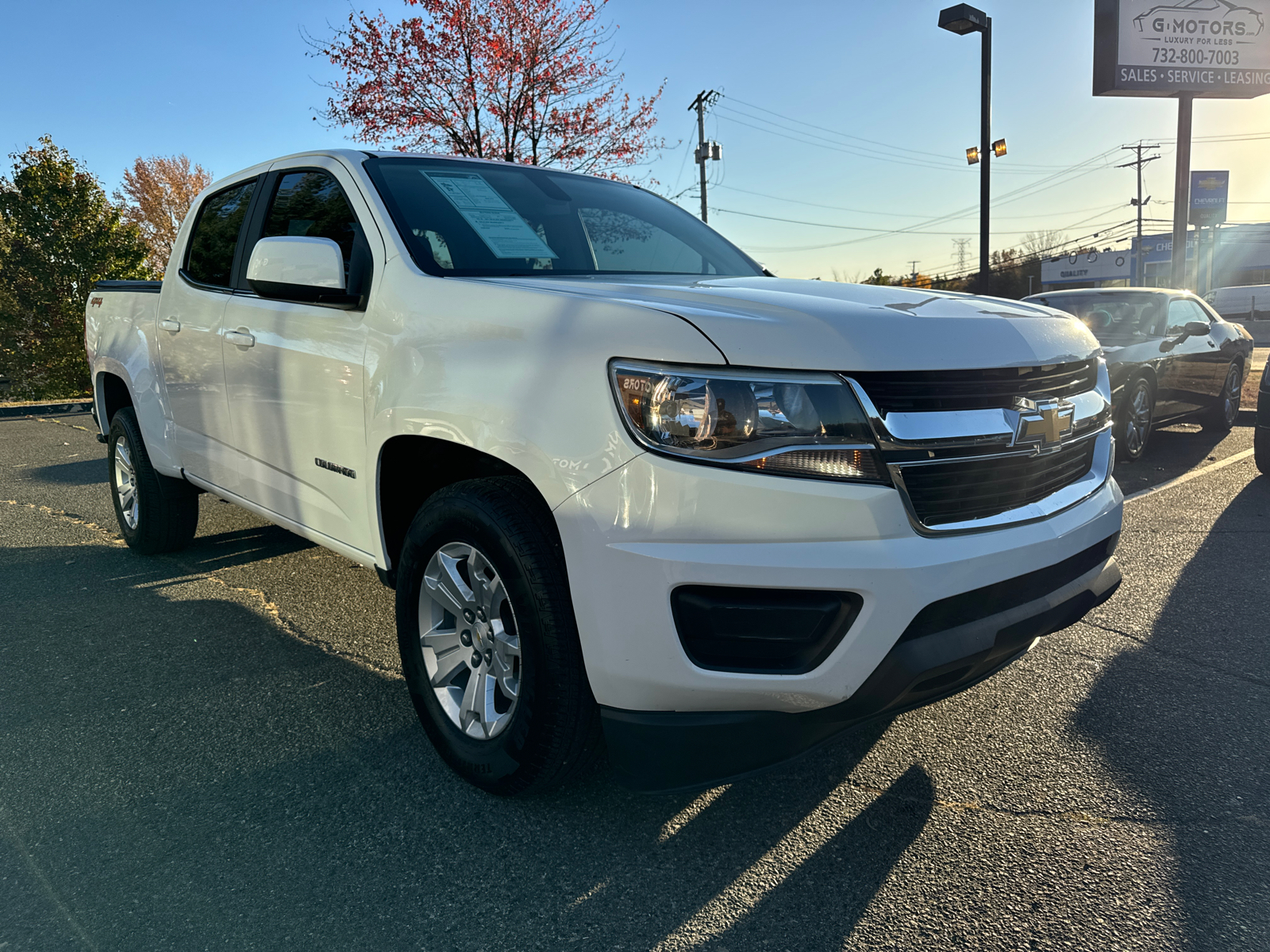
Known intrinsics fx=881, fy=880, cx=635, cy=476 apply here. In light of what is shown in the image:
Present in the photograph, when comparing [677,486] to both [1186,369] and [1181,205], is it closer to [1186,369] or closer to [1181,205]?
[1186,369]

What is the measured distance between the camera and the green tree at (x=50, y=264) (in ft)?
62.8

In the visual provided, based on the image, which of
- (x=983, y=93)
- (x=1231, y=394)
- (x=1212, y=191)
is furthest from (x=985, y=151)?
(x=1212, y=191)

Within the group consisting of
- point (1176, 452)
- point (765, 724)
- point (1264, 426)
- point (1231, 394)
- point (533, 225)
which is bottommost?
point (1176, 452)

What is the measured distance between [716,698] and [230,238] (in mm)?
3224

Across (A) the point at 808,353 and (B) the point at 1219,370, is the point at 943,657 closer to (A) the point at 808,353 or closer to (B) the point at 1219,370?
(A) the point at 808,353

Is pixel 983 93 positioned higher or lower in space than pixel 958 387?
higher

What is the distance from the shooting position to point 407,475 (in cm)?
279

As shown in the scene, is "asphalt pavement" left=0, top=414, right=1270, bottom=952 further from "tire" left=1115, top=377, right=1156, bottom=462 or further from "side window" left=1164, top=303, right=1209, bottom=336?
"side window" left=1164, top=303, right=1209, bottom=336

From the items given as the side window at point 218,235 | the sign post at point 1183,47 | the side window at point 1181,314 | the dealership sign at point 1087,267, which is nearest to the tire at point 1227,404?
the side window at point 1181,314

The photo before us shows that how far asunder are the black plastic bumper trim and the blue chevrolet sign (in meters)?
53.2

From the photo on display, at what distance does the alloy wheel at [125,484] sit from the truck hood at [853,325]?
3.27m

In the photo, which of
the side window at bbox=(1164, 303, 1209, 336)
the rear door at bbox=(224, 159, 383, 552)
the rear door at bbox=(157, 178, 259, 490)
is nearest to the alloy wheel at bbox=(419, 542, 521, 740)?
the rear door at bbox=(224, 159, 383, 552)

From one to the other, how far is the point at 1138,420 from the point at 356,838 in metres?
7.44

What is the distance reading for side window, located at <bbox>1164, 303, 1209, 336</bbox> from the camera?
325 inches
